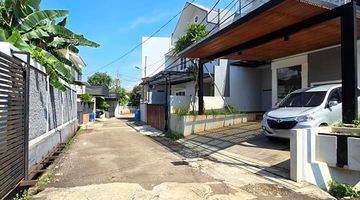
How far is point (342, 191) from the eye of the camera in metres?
6.69

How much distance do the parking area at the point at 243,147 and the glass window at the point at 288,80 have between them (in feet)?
12.7

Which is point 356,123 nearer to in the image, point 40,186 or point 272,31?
point 272,31

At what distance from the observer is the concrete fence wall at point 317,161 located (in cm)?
726

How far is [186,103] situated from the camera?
18391 millimetres

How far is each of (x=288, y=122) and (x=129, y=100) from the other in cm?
5900

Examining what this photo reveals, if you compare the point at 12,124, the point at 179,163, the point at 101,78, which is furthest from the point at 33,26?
the point at 101,78

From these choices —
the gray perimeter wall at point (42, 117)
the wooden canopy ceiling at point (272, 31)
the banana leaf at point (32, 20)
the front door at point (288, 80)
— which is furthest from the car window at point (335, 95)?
the banana leaf at point (32, 20)

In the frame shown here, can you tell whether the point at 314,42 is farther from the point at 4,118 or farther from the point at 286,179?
the point at 4,118

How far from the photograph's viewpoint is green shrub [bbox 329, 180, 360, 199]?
258 inches

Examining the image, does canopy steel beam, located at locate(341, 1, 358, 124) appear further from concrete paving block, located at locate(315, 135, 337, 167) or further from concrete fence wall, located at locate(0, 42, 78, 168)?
concrete fence wall, located at locate(0, 42, 78, 168)

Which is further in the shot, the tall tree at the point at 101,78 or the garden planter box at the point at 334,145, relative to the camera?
the tall tree at the point at 101,78

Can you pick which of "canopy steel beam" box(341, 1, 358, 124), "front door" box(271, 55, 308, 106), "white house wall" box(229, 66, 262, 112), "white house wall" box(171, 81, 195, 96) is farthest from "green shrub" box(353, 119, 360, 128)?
"white house wall" box(171, 81, 195, 96)

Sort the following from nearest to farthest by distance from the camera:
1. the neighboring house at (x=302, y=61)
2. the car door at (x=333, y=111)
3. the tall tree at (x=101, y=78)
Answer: the neighboring house at (x=302, y=61) < the car door at (x=333, y=111) < the tall tree at (x=101, y=78)

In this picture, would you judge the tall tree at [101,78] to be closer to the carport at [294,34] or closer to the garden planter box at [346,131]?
the carport at [294,34]
